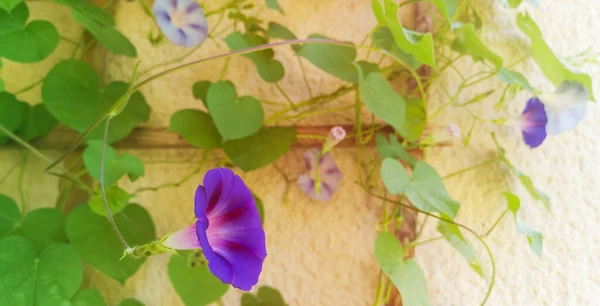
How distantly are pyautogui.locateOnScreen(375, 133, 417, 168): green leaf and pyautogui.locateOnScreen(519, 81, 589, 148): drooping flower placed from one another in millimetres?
204

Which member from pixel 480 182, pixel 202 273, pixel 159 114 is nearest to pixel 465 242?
pixel 480 182

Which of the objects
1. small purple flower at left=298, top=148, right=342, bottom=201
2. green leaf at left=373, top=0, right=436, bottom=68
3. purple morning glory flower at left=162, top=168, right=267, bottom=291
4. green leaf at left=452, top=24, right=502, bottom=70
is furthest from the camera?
small purple flower at left=298, top=148, right=342, bottom=201

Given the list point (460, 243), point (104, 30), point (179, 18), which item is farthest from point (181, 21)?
point (460, 243)

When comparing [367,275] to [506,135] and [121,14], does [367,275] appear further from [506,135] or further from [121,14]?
[121,14]

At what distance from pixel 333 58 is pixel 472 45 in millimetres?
201

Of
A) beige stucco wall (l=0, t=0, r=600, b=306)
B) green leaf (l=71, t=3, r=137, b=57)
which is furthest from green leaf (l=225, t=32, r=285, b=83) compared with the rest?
green leaf (l=71, t=3, r=137, b=57)

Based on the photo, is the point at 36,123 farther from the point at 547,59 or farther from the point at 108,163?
the point at 547,59

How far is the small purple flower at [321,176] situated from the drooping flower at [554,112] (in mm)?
321

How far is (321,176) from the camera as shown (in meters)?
0.78

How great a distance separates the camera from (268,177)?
0.80 m

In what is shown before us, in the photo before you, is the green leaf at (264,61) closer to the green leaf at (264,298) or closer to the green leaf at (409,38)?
the green leaf at (409,38)

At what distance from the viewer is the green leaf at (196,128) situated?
718mm

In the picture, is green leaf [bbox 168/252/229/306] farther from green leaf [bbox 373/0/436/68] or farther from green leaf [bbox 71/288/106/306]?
green leaf [bbox 373/0/436/68]

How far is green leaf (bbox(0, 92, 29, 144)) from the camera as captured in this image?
70cm
